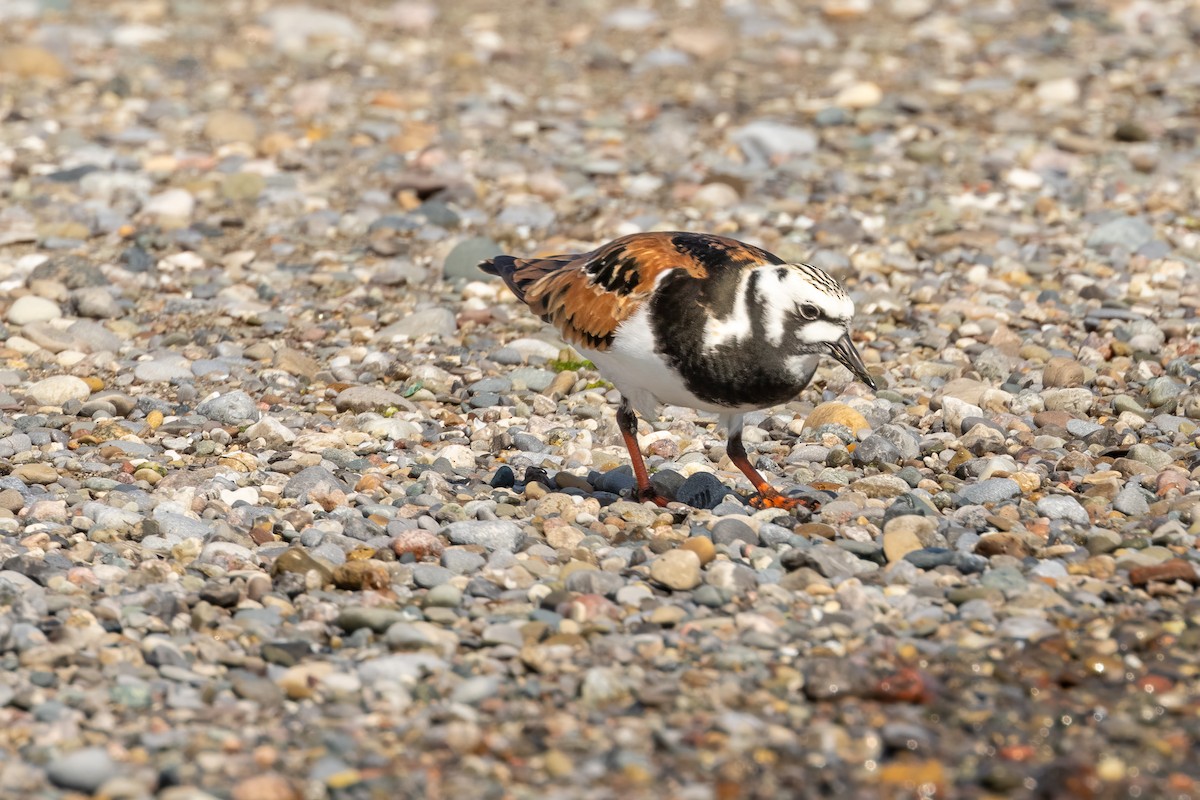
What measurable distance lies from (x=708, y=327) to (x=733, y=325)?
11 cm

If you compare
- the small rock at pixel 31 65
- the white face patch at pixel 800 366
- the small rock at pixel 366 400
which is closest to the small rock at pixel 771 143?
the small rock at pixel 366 400

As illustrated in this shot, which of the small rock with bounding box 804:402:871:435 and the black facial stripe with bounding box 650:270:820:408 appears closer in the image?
the black facial stripe with bounding box 650:270:820:408

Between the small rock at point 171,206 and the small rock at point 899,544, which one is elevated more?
the small rock at point 899,544

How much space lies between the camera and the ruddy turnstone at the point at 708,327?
641 centimetres

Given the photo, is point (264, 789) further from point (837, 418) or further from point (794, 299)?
point (837, 418)

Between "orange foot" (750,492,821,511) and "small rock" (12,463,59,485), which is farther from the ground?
"orange foot" (750,492,821,511)

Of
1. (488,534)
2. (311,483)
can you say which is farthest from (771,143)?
(488,534)

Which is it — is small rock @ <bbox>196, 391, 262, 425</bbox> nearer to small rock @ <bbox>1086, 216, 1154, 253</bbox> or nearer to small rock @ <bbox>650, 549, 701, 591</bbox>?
small rock @ <bbox>650, 549, 701, 591</bbox>

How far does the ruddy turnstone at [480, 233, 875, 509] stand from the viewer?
641 centimetres

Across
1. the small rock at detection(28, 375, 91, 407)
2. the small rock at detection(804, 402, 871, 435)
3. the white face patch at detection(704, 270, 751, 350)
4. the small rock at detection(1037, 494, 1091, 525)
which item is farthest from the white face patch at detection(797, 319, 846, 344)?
the small rock at detection(28, 375, 91, 407)

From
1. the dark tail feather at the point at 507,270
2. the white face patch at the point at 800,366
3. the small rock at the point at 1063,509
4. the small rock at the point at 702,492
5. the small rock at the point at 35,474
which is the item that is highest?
the white face patch at the point at 800,366

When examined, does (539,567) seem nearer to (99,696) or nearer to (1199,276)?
(99,696)

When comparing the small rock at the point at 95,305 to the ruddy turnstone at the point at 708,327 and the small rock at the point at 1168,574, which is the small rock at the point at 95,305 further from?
the small rock at the point at 1168,574

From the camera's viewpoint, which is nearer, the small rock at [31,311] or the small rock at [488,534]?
the small rock at [488,534]
